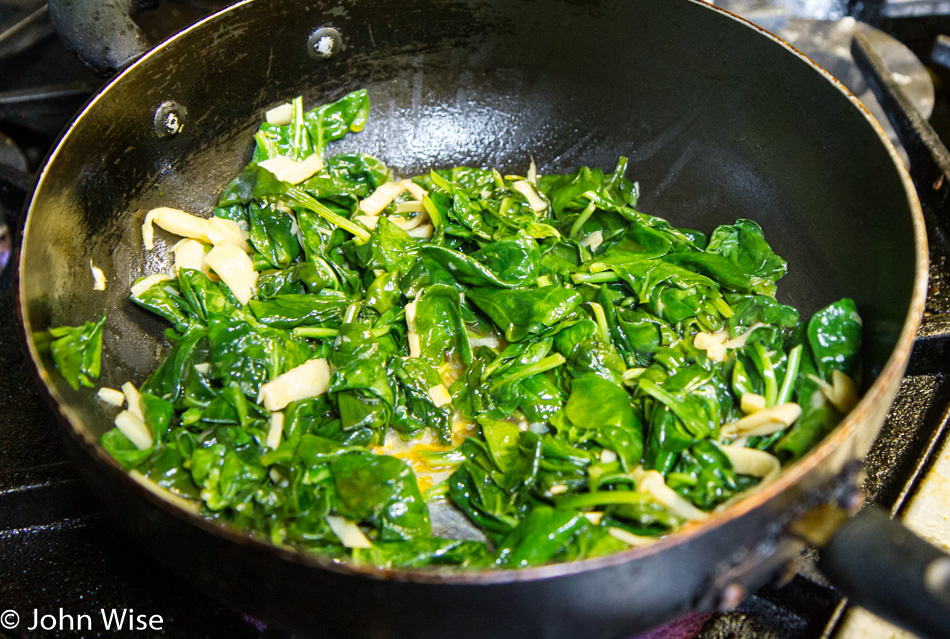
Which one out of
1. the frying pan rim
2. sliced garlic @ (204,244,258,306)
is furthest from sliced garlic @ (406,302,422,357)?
the frying pan rim

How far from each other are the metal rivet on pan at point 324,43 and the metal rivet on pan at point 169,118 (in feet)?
1.44

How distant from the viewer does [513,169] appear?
2.47m

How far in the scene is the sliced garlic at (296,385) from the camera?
176 centimetres

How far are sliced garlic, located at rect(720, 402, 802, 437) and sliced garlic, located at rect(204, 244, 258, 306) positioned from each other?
1.37 meters

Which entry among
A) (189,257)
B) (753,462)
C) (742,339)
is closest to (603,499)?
(753,462)

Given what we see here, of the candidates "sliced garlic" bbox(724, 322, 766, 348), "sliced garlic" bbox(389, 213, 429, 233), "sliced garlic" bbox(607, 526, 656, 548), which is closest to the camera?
"sliced garlic" bbox(607, 526, 656, 548)

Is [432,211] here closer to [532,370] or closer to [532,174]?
[532,174]

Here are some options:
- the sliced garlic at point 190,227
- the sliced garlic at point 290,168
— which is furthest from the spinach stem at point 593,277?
the sliced garlic at point 190,227

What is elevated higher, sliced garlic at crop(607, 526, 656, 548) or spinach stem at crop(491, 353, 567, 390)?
spinach stem at crop(491, 353, 567, 390)

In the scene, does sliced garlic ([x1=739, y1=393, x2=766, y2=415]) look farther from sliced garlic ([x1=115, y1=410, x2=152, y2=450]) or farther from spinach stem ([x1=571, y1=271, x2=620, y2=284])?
sliced garlic ([x1=115, y1=410, x2=152, y2=450])

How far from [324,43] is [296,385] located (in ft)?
3.55

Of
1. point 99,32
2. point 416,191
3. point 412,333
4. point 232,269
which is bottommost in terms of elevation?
point 412,333

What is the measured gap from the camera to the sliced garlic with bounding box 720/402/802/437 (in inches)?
61.7

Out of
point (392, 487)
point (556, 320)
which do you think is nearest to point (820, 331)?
point (556, 320)
